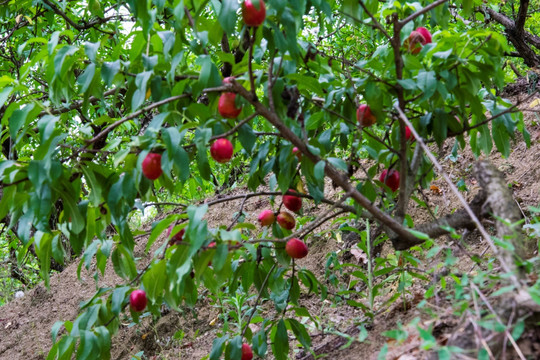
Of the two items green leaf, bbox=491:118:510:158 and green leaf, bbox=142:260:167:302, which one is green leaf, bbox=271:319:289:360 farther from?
green leaf, bbox=491:118:510:158

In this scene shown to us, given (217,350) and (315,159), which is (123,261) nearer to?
(217,350)

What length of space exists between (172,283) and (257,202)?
10.6 ft

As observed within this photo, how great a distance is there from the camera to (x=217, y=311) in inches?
155

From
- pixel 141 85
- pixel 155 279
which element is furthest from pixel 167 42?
pixel 155 279

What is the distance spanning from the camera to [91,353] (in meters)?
2.02

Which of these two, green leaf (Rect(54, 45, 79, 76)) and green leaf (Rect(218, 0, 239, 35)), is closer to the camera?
green leaf (Rect(218, 0, 239, 35))

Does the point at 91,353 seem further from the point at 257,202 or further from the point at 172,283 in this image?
the point at 257,202

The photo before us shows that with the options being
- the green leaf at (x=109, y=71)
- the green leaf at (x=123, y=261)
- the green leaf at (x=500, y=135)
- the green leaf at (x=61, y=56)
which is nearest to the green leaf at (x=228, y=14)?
the green leaf at (x=109, y=71)

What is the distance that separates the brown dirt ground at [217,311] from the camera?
2.71m

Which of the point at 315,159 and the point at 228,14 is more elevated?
the point at 228,14

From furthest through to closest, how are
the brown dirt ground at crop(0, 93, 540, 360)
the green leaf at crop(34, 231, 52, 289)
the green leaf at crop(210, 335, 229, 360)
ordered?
1. the brown dirt ground at crop(0, 93, 540, 360)
2. the green leaf at crop(210, 335, 229, 360)
3. the green leaf at crop(34, 231, 52, 289)

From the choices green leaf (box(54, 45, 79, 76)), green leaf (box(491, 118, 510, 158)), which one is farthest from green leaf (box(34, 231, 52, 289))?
green leaf (box(491, 118, 510, 158))

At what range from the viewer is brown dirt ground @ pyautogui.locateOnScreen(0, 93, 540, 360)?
2.71 metres

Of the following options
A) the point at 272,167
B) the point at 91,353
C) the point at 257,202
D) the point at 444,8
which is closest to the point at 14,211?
the point at 91,353
